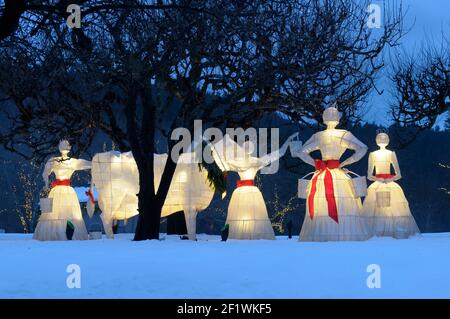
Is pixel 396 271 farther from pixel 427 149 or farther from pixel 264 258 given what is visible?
pixel 427 149

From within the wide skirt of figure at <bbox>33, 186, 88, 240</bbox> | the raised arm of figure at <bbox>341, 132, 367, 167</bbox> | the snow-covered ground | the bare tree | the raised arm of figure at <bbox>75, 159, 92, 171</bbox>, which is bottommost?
the snow-covered ground

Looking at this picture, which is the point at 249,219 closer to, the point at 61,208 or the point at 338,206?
the point at 338,206

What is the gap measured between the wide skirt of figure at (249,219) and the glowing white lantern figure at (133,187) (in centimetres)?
95

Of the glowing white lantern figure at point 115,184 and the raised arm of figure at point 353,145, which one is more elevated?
the raised arm of figure at point 353,145

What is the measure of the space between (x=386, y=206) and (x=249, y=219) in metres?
2.92

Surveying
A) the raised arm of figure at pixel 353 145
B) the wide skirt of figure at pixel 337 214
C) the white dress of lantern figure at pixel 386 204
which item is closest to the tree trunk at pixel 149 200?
the wide skirt of figure at pixel 337 214

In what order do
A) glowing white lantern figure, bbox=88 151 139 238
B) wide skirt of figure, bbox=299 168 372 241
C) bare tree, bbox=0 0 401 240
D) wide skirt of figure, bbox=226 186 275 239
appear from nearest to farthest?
bare tree, bbox=0 0 401 240, wide skirt of figure, bbox=299 168 372 241, wide skirt of figure, bbox=226 186 275 239, glowing white lantern figure, bbox=88 151 139 238

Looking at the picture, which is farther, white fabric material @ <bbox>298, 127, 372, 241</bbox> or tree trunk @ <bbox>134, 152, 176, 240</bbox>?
tree trunk @ <bbox>134, 152, 176, 240</bbox>

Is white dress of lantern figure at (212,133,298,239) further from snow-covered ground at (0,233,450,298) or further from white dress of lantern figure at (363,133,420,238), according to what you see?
snow-covered ground at (0,233,450,298)

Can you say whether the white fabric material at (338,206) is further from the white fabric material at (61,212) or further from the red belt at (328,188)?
the white fabric material at (61,212)

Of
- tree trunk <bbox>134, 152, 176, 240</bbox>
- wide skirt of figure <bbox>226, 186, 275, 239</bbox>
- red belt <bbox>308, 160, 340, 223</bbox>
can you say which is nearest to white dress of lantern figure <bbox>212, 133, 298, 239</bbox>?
wide skirt of figure <bbox>226, 186, 275, 239</bbox>

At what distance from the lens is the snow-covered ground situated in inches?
289

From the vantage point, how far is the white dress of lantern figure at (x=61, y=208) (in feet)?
54.4

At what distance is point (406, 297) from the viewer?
688 cm
